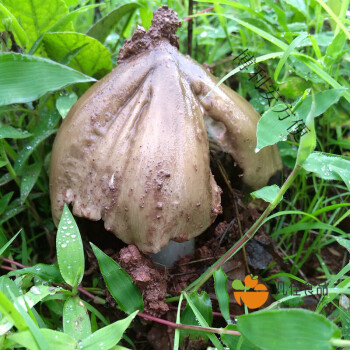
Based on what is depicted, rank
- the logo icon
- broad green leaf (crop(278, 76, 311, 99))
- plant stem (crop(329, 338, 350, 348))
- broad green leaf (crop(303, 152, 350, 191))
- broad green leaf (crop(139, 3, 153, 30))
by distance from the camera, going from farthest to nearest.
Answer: broad green leaf (crop(139, 3, 153, 30))
broad green leaf (crop(278, 76, 311, 99))
the logo icon
broad green leaf (crop(303, 152, 350, 191))
plant stem (crop(329, 338, 350, 348))

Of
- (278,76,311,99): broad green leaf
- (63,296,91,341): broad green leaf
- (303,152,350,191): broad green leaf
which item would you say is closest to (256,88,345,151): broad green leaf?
(303,152,350,191): broad green leaf

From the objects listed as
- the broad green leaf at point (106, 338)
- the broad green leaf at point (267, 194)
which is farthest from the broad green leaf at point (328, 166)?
the broad green leaf at point (106, 338)

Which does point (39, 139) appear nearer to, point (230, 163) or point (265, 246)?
point (230, 163)

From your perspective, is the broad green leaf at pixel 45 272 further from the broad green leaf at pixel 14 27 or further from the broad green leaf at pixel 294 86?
the broad green leaf at pixel 294 86

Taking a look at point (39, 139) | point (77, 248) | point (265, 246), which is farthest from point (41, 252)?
point (265, 246)

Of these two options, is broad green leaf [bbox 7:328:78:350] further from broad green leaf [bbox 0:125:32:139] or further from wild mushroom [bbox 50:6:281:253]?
broad green leaf [bbox 0:125:32:139]
